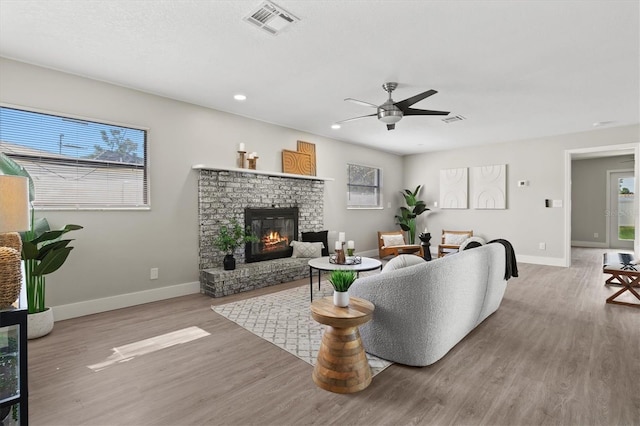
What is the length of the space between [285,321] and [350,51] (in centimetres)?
271

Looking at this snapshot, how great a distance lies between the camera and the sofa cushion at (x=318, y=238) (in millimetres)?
5773

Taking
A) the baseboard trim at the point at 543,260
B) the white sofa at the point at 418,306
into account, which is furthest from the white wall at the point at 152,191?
the baseboard trim at the point at 543,260

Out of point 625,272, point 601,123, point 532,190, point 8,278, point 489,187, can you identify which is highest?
point 601,123

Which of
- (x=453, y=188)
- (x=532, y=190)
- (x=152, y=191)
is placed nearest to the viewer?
(x=152, y=191)

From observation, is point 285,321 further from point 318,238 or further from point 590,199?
point 590,199

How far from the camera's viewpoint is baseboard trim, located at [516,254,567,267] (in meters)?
6.27

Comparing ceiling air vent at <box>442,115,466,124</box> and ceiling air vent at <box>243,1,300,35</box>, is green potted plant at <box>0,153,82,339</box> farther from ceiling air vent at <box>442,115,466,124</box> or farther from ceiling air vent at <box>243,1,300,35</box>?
ceiling air vent at <box>442,115,466,124</box>

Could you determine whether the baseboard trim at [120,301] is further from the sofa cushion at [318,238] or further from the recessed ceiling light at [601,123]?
the recessed ceiling light at [601,123]

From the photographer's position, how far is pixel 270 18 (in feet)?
8.04

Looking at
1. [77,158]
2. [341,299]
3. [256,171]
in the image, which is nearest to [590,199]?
[256,171]

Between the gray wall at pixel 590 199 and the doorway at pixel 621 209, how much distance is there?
0.41 ft

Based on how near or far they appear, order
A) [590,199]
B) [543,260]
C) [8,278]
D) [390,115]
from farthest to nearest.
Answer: [590,199] < [543,260] < [390,115] < [8,278]

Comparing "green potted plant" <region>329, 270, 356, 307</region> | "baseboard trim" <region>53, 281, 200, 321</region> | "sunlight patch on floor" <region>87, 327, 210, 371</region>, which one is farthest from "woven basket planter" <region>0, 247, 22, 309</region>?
"baseboard trim" <region>53, 281, 200, 321</region>

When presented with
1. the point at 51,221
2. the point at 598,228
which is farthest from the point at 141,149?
the point at 598,228
